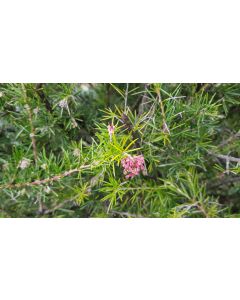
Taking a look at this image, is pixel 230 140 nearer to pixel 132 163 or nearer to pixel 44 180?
pixel 132 163

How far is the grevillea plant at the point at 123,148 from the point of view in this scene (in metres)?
0.68

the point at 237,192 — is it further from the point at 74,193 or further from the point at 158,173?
the point at 74,193

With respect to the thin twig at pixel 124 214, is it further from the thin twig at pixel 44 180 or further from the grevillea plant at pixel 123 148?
the thin twig at pixel 44 180

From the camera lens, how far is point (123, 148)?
2.14 feet

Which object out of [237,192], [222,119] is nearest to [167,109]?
[222,119]

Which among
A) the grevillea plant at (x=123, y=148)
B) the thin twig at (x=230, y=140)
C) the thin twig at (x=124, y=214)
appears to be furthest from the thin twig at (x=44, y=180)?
the thin twig at (x=230, y=140)

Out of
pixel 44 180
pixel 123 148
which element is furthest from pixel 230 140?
pixel 44 180

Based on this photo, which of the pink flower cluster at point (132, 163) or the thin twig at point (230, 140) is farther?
the thin twig at point (230, 140)

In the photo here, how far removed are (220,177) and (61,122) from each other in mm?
347

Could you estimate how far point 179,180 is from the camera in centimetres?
78

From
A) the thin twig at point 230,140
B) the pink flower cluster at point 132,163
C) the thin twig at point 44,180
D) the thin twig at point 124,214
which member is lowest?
the thin twig at point 124,214

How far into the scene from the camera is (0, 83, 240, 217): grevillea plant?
68 centimetres

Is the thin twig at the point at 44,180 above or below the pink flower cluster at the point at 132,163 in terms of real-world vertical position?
below

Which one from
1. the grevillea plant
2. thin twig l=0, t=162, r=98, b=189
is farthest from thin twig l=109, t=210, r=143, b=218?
thin twig l=0, t=162, r=98, b=189
